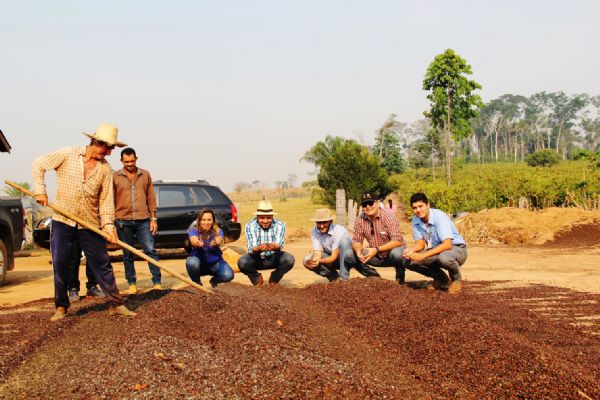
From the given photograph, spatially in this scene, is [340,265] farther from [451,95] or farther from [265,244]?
[451,95]

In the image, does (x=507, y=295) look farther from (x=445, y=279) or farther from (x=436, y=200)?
(x=436, y=200)

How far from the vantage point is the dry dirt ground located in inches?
134

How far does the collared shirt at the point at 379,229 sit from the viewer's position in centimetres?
713

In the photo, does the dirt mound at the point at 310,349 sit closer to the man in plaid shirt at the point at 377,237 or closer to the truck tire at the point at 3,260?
the man in plaid shirt at the point at 377,237

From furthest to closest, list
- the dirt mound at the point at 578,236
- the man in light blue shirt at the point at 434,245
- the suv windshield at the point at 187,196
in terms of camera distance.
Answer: the dirt mound at the point at 578,236 → the suv windshield at the point at 187,196 → the man in light blue shirt at the point at 434,245

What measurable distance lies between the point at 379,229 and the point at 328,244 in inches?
29.0

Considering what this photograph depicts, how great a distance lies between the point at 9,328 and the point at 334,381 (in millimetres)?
3360

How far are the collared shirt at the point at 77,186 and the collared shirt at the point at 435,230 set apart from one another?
378 cm

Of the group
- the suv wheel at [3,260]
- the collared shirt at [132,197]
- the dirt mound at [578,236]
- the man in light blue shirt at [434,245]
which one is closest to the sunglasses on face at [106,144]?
the collared shirt at [132,197]

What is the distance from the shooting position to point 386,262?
24.2ft

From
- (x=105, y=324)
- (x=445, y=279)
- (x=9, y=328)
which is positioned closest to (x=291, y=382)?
(x=105, y=324)

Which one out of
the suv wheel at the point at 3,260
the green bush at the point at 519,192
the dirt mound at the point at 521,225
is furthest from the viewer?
the green bush at the point at 519,192

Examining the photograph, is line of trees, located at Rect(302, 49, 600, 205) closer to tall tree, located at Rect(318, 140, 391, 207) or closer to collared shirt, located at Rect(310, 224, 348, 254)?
tall tree, located at Rect(318, 140, 391, 207)

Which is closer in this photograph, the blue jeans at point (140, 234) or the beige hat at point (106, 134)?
the beige hat at point (106, 134)
